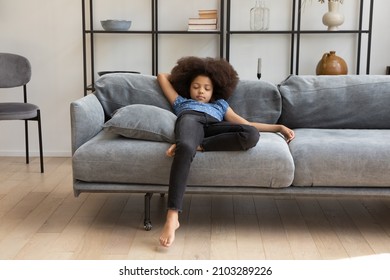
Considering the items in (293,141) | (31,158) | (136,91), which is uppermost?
(136,91)

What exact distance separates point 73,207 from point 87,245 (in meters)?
0.63

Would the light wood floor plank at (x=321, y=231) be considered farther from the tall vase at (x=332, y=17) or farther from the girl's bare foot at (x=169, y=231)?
the tall vase at (x=332, y=17)

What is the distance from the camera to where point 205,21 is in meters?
4.34

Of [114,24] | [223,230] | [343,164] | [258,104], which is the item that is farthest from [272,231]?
[114,24]

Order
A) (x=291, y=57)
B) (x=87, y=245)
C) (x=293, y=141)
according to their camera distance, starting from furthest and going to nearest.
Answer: (x=291, y=57) → (x=293, y=141) → (x=87, y=245)

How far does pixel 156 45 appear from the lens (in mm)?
4543

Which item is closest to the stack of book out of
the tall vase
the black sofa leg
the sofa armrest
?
the tall vase

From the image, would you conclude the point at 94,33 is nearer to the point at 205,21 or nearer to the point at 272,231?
the point at 205,21

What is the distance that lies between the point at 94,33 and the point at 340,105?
6.97ft

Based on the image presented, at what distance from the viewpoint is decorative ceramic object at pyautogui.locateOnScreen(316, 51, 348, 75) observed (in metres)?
4.23

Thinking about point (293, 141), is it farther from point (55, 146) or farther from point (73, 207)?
point (55, 146)
